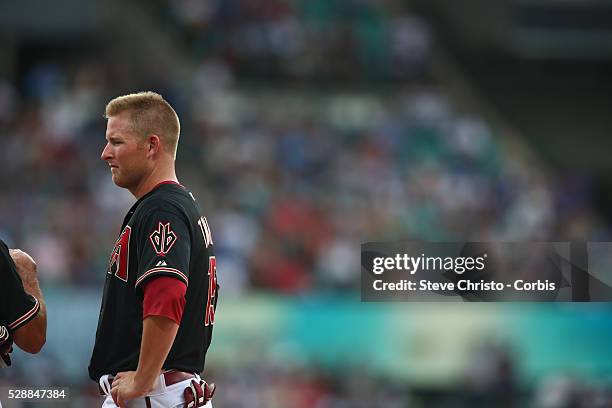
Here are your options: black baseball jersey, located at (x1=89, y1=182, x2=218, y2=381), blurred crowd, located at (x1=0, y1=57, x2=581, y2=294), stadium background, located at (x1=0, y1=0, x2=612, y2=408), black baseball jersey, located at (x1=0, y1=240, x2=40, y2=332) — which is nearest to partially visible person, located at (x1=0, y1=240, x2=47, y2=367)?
black baseball jersey, located at (x1=0, y1=240, x2=40, y2=332)

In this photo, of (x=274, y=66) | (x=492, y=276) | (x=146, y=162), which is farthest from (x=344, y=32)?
(x=146, y=162)

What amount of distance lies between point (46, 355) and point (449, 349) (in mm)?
5438

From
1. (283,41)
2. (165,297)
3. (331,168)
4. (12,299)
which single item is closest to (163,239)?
(165,297)

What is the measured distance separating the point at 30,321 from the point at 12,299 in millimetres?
115

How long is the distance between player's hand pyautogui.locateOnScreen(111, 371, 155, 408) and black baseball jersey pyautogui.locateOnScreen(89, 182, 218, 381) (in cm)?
9

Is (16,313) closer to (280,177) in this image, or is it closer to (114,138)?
(114,138)

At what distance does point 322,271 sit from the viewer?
12.0 meters

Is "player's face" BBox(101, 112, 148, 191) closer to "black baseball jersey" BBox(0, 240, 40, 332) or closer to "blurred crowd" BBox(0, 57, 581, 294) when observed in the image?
"black baseball jersey" BBox(0, 240, 40, 332)

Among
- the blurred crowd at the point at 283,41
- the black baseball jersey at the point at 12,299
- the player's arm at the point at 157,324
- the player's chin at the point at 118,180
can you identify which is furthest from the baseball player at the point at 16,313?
the blurred crowd at the point at 283,41

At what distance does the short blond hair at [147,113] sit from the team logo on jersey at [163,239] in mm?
360

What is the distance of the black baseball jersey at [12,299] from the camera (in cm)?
392

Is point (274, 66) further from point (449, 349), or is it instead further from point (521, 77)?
point (449, 349)

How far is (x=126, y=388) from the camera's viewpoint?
3641mm

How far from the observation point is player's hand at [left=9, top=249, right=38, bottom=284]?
4.19 metres
